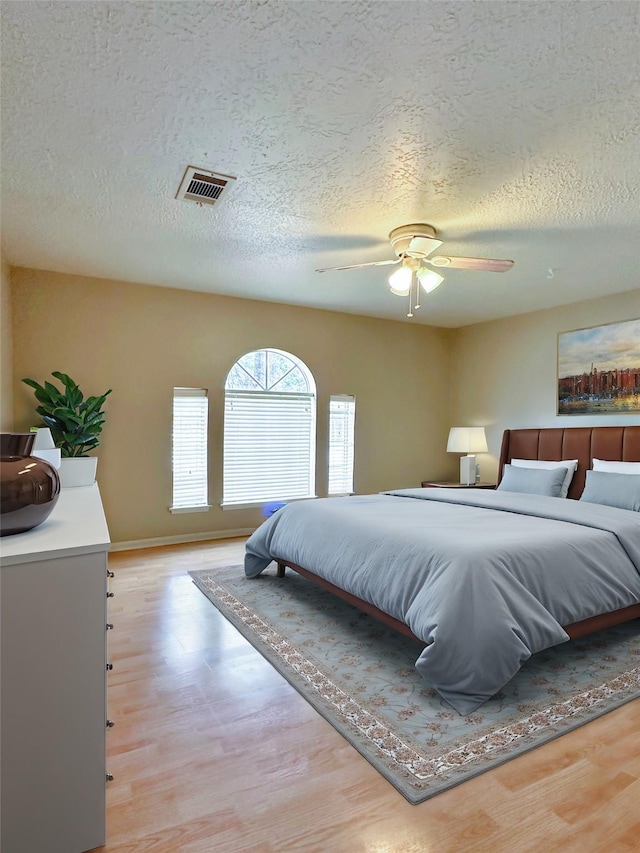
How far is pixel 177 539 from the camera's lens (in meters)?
4.97

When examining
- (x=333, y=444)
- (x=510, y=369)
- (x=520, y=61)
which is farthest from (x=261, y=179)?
(x=510, y=369)

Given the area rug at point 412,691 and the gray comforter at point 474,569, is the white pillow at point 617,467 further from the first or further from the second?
the area rug at point 412,691

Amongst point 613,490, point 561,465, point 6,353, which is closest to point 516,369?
point 561,465

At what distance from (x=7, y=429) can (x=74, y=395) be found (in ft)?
1.88

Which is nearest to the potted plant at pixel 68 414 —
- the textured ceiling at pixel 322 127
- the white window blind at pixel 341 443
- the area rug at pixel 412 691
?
the textured ceiling at pixel 322 127

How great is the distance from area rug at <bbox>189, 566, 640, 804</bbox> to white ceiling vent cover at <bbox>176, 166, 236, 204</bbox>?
2.58 meters

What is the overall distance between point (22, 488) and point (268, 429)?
4114 millimetres

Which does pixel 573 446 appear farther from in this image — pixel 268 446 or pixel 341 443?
pixel 268 446

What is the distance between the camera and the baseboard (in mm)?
4725

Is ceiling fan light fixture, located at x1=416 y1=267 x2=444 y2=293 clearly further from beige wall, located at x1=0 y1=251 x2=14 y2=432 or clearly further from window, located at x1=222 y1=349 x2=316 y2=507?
beige wall, located at x1=0 y1=251 x2=14 y2=432

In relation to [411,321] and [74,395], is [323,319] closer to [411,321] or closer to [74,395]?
[411,321]

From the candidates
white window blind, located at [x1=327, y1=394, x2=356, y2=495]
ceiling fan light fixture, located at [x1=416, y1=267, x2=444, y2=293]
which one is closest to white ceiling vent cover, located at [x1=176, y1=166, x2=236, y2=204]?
ceiling fan light fixture, located at [x1=416, y1=267, x2=444, y2=293]

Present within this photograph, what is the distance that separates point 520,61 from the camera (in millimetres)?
1768

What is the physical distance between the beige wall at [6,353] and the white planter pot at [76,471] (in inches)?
43.3
